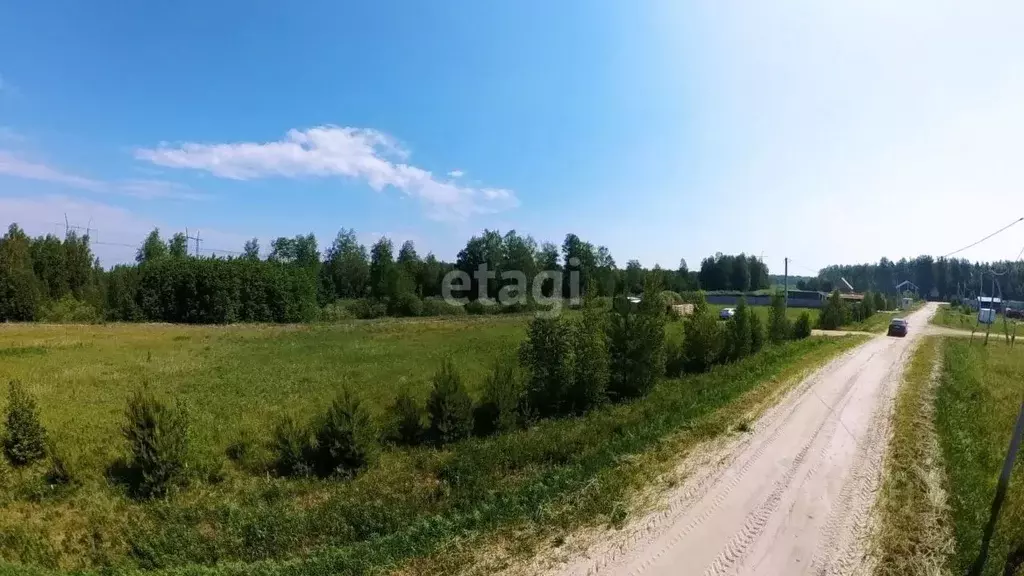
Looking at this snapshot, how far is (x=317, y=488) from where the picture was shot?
964cm

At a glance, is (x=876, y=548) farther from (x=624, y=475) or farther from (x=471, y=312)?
(x=471, y=312)

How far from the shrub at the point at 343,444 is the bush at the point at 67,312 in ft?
186

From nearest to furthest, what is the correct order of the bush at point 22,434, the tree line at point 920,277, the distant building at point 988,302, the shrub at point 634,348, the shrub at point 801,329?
the bush at point 22,434, the shrub at point 634,348, the distant building at point 988,302, the shrub at point 801,329, the tree line at point 920,277

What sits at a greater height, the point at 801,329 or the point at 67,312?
the point at 67,312

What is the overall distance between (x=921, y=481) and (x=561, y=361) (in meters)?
8.66

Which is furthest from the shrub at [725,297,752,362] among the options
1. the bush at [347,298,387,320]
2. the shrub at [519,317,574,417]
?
the bush at [347,298,387,320]

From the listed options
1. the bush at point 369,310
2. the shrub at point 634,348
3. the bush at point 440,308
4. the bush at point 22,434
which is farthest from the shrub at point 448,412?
the bush at point 369,310

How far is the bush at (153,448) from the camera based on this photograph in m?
9.51

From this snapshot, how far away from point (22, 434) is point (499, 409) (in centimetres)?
1133

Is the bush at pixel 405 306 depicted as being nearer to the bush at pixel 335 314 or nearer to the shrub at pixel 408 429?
the bush at pixel 335 314

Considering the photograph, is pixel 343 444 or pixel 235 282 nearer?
pixel 343 444

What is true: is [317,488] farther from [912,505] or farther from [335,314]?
[335,314]

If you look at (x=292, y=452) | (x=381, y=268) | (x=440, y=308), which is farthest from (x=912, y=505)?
(x=381, y=268)

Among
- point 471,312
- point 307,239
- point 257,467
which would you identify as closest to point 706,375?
point 257,467
